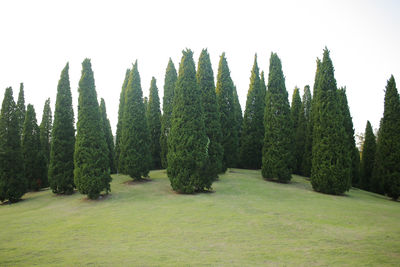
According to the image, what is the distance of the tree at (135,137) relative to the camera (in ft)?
70.0

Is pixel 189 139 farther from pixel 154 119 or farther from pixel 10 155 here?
pixel 154 119

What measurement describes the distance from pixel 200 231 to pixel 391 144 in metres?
18.3

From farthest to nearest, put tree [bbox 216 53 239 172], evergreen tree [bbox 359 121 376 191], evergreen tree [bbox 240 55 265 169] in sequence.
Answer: evergreen tree [bbox 240 55 265 169]
evergreen tree [bbox 359 121 376 191]
tree [bbox 216 53 239 172]

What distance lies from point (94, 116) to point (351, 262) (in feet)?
50.2

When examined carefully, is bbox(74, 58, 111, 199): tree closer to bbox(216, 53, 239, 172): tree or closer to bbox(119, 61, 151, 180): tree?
bbox(119, 61, 151, 180): tree

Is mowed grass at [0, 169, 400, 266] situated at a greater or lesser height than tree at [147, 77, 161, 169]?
lesser

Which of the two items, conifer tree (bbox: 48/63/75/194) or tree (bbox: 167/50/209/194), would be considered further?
conifer tree (bbox: 48/63/75/194)

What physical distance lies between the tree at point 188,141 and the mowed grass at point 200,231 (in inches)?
43.4

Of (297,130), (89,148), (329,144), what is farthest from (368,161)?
(89,148)

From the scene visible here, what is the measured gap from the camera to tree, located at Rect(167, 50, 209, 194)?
1727 centimetres

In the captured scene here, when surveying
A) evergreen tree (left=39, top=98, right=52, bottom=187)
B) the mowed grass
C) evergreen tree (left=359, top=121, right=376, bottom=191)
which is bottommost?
the mowed grass

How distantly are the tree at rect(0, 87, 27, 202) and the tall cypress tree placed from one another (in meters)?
13.1

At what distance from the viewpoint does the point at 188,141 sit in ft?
57.7

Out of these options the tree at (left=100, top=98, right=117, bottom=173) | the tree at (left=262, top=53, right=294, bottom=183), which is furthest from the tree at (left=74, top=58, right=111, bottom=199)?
the tree at (left=100, top=98, right=117, bottom=173)
